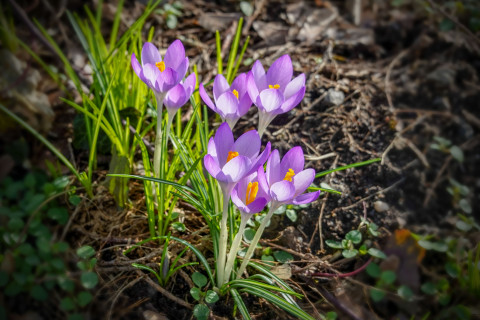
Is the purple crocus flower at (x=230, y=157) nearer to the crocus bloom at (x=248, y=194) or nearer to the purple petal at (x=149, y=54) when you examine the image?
the crocus bloom at (x=248, y=194)

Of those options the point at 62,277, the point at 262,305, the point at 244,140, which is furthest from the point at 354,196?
the point at 62,277

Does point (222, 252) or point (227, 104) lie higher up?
point (227, 104)

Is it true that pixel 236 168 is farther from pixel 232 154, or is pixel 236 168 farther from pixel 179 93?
pixel 179 93

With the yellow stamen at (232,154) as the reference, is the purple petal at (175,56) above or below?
above

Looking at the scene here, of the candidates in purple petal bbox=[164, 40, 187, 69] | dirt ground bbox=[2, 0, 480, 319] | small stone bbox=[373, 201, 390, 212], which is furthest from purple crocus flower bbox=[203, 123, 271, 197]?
small stone bbox=[373, 201, 390, 212]

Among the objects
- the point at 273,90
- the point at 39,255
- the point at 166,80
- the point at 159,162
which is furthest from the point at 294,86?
the point at 39,255

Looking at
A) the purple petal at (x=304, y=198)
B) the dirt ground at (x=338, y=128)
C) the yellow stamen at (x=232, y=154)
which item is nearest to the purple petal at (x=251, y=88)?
the yellow stamen at (x=232, y=154)
